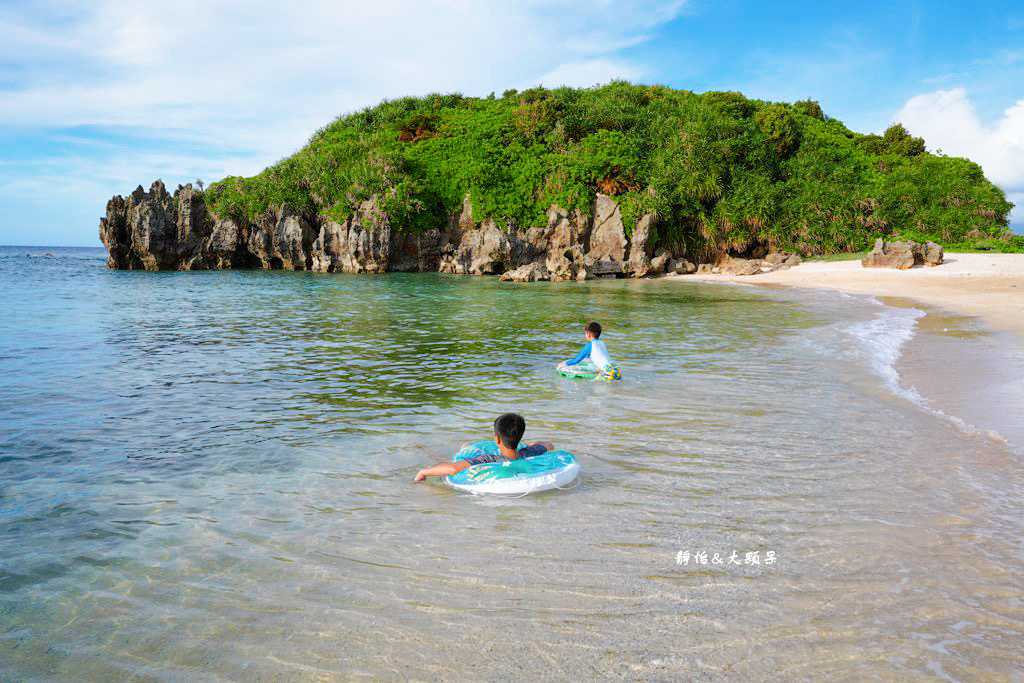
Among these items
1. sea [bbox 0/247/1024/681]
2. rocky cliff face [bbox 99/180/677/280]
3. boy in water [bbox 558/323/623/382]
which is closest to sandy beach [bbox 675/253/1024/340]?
rocky cliff face [bbox 99/180/677/280]

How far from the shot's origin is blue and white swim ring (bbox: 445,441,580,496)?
6.71m

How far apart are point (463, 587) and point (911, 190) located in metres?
56.7

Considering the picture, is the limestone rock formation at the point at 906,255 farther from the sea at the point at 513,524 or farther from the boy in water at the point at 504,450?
the boy in water at the point at 504,450

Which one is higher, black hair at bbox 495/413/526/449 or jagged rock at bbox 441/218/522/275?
jagged rock at bbox 441/218/522/275

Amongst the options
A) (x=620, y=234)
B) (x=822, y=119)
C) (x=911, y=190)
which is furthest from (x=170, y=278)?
(x=822, y=119)

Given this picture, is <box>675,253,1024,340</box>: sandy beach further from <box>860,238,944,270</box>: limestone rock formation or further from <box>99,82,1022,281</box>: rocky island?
<box>99,82,1022,281</box>: rocky island

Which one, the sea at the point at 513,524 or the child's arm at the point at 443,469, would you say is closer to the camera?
the sea at the point at 513,524

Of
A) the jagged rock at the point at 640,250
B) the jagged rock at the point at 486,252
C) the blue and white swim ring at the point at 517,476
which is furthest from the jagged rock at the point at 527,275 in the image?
the blue and white swim ring at the point at 517,476

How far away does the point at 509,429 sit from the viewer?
6.77m

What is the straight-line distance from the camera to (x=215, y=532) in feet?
19.3

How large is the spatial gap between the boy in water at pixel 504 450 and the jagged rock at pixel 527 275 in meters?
32.7

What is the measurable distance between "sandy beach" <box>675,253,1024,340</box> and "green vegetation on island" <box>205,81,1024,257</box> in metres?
6.25

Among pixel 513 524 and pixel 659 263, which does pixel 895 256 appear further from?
pixel 513 524

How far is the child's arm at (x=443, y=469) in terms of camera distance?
7.07 meters
